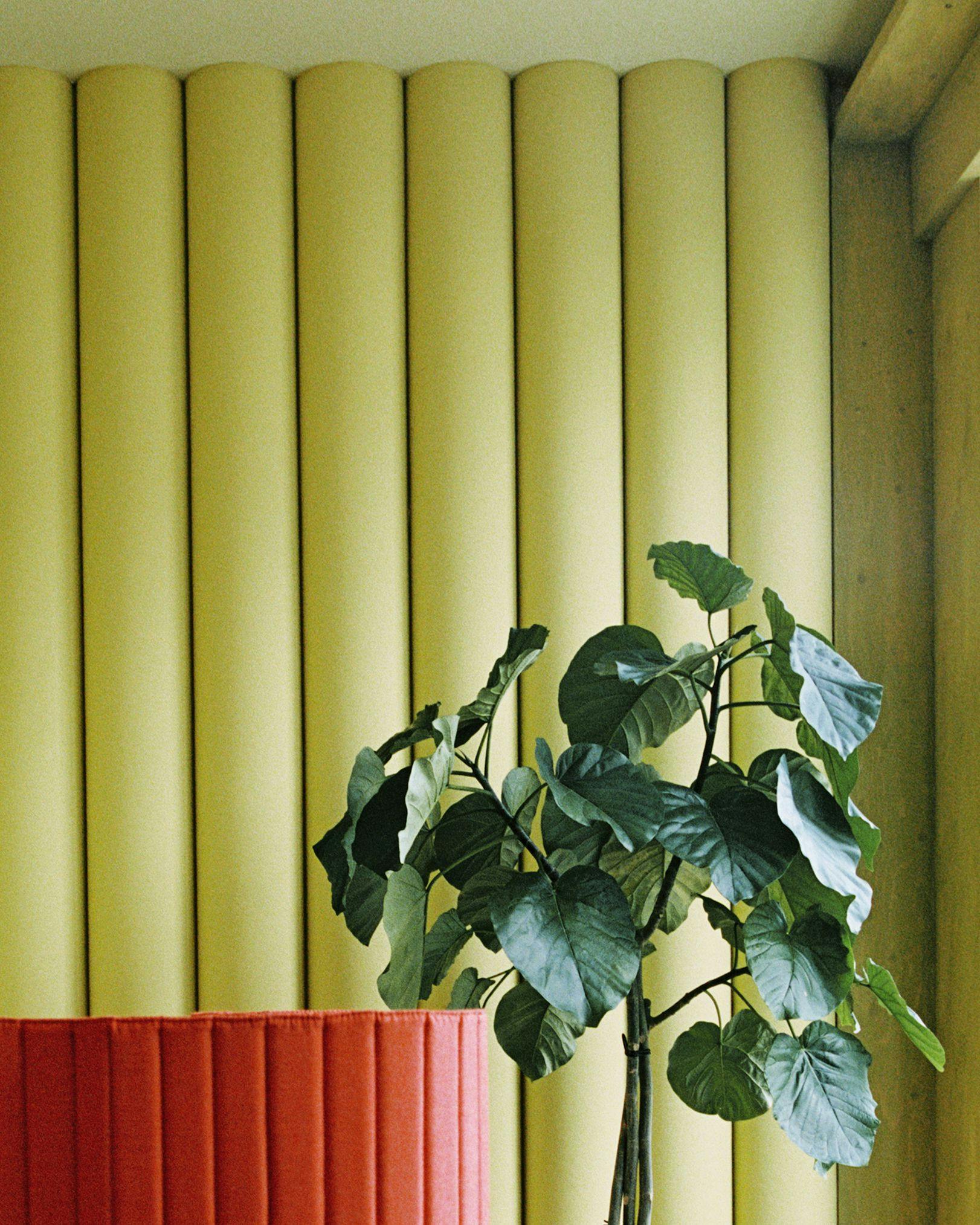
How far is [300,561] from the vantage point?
1.82m

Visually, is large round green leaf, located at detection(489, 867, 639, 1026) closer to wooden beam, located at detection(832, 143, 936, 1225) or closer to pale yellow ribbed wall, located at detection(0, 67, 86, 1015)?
wooden beam, located at detection(832, 143, 936, 1225)

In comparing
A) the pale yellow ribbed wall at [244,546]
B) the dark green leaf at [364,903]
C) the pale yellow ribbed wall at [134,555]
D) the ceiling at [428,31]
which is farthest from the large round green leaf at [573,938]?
the ceiling at [428,31]

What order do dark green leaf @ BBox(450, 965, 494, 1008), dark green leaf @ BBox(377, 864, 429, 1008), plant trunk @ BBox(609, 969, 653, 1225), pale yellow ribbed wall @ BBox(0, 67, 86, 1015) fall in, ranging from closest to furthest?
dark green leaf @ BBox(377, 864, 429, 1008), plant trunk @ BBox(609, 969, 653, 1225), dark green leaf @ BBox(450, 965, 494, 1008), pale yellow ribbed wall @ BBox(0, 67, 86, 1015)

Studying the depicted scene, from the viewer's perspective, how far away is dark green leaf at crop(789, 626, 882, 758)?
1.22 meters

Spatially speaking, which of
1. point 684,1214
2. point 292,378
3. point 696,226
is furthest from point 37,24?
point 684,1214

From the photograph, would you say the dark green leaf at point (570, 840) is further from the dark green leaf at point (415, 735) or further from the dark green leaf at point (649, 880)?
the dark green leaf at point (415, 735)

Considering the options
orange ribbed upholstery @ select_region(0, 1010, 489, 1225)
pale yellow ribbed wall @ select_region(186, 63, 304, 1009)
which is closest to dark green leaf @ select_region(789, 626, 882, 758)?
orange ribbed upholstery @ select_region(0, 1010, 489, 1225)

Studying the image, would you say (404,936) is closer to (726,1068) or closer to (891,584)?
(726,1068)

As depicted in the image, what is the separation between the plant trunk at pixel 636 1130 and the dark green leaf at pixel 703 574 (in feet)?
1.56

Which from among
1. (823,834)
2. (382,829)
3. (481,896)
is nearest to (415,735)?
(382,829)

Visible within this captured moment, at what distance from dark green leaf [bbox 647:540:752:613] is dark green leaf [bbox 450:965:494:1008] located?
0.59 metres

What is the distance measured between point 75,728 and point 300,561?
17.3 inches

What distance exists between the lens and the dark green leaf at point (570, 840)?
4.62 ft

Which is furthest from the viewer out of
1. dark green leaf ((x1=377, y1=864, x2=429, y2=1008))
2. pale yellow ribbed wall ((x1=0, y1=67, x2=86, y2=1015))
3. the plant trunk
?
pale yellow ribbed wall ((x1=0, y1=67, x2=86, y2=1015))
